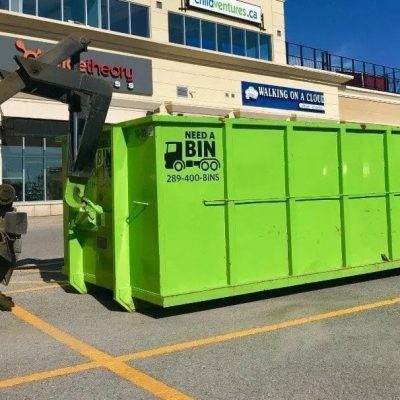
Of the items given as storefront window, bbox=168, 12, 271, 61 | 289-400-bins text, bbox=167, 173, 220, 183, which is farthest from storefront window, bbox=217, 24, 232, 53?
289-400-bins text, bbox=167, 173, 220, 183

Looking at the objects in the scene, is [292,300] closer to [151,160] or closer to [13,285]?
[151,160]

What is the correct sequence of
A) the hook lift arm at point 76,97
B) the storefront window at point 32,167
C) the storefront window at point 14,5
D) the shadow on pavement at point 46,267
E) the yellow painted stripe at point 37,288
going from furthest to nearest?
1. the storefront window at point 32,167
2. the storefront window at point 14,5
3. the shadow on pavement at point 46,267
4. the yellow painted stripe at point 37,288
5. the hook lift arm at point 76,97

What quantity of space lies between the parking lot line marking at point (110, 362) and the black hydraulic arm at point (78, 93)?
1.74m

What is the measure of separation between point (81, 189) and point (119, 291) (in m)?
1.30

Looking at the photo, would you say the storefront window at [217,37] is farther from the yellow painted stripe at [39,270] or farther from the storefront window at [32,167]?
the yellow painted stripe at [39,270]

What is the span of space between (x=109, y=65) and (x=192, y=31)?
567 cm

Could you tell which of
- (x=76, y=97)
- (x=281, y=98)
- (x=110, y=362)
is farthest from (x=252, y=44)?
(x=110, y=362)

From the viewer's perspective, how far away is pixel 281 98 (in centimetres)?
2967

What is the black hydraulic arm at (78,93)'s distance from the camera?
5988mm

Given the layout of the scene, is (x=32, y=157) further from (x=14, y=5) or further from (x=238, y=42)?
(x=238, y=42)

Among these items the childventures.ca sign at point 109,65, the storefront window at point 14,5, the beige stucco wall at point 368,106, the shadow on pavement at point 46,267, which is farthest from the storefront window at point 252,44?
the shadow on pavement at point 46,267

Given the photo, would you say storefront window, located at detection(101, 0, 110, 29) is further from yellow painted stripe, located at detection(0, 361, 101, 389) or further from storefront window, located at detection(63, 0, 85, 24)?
yellow painted stripe, located at detection(0, 361, 101, 389)

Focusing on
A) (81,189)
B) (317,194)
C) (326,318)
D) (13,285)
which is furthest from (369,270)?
(13,285)

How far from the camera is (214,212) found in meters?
6.50
